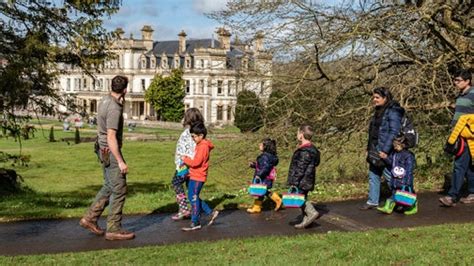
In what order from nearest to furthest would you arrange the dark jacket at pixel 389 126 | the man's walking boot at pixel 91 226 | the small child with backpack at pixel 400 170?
1. the man's walking boot at pixel 91 226
2. the dark jacket at pixel 389 126
3. the small child with backpack at pixel 400 170

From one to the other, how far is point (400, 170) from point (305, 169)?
5.40 feet

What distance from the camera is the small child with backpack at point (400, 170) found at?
352 inches

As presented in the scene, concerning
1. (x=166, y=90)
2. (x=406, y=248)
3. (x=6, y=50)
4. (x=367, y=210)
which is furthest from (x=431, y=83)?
(x=166, y=90)

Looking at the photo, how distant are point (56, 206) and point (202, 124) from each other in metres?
3.35

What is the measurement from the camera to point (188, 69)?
97.1m

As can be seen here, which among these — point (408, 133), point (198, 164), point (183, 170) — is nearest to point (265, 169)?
point (183, 170)

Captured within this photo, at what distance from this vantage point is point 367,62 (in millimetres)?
13289

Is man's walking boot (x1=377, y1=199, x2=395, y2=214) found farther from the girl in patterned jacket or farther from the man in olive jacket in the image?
the girl in patterned jacket

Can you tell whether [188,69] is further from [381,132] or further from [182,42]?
[381,132]

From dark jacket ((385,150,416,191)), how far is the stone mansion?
5.11 metres

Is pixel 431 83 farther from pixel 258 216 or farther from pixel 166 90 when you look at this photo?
pixel 166 90

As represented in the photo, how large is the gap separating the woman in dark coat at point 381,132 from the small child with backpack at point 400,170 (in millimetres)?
110

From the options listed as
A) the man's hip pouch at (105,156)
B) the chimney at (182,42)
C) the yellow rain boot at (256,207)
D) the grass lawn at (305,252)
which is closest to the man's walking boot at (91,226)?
the man's hip pouch at (105,156)

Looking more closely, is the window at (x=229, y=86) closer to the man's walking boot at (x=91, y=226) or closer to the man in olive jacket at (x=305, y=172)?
the man in olive jacket at (x=305, y=172)
